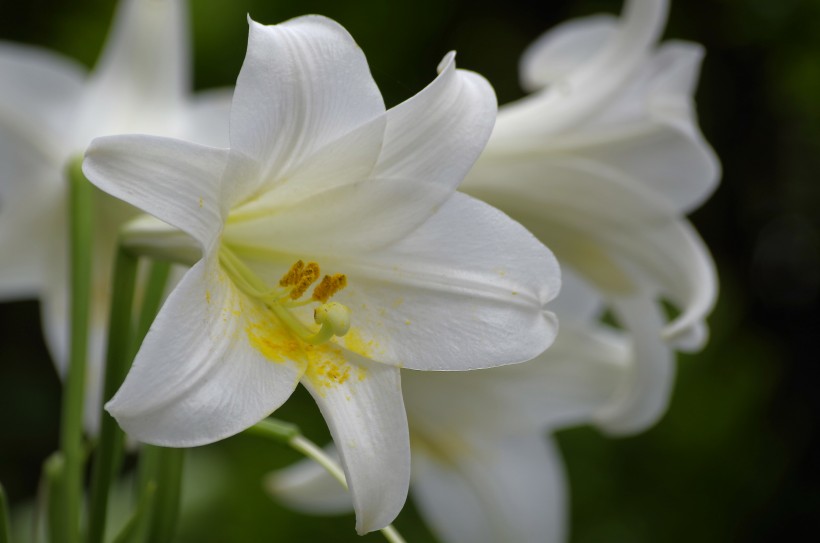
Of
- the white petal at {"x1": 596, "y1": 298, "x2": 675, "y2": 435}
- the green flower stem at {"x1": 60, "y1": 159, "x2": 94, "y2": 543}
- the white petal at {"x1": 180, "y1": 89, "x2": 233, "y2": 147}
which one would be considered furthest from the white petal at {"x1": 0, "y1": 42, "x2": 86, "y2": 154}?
the white petal at {"x1": 596, "y1": 298, "x2": 675, "y2": 435}

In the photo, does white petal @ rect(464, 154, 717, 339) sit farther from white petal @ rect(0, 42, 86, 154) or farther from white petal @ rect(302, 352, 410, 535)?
white petal @ rect(0, 42, 86, 154)

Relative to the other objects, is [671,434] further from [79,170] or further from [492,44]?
[79,170]

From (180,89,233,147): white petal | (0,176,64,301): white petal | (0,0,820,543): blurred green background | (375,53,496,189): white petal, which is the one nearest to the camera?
(375,53,496,189): white petal

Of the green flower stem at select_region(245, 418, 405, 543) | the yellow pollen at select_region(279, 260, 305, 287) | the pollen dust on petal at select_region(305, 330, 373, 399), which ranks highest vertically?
the yellow pollen at select_region(279, 260, 305, 287)

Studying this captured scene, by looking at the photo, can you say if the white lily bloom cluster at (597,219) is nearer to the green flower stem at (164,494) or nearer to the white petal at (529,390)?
the white petal at (529,390)

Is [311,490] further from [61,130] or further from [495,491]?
[61,130]

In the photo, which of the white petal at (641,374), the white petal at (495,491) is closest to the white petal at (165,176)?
the white petal at (641,374)
